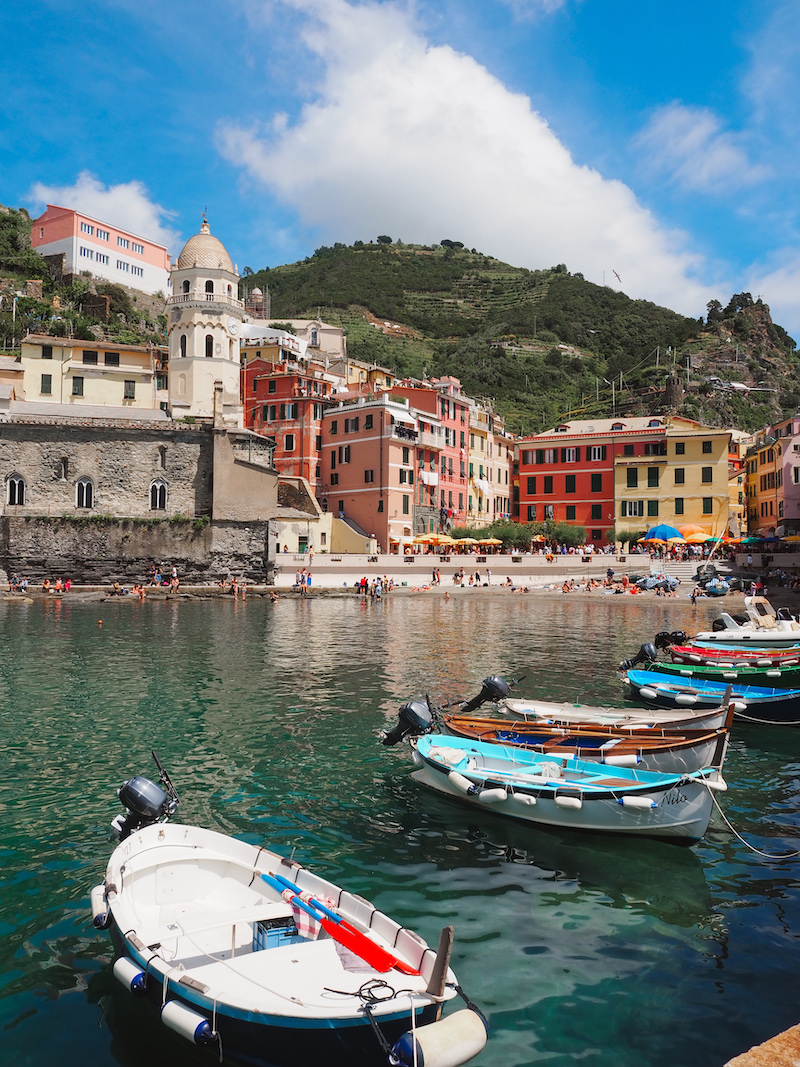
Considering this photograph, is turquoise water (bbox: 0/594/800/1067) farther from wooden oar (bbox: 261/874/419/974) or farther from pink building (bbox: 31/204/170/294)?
pink building (bbox: 31/204/170/294)

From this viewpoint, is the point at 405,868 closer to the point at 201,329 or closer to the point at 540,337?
the point at 201,329

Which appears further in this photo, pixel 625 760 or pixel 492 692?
pixel 492 692

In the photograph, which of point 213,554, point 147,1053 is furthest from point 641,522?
point 147,1053

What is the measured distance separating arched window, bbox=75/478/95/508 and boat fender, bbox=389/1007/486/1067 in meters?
51.8

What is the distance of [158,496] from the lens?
53469 millimetres

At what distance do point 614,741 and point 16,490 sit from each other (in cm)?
4924

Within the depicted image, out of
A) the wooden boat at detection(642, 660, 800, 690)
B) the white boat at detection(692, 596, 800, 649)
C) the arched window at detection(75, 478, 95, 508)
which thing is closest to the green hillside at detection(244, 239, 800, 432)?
the arched window at detection(75, 478, 95, 508)

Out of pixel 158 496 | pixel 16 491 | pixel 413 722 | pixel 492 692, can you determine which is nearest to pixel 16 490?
pixel 16 491

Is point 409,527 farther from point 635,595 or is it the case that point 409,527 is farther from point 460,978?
point 460,978

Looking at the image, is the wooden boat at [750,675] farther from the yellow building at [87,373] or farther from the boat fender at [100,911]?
the yellow building at [87,373]

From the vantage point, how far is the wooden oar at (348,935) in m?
5.79

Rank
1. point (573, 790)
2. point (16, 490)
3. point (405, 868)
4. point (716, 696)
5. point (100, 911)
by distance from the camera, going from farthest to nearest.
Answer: point (16, 490), point (716, 696), point (573, 790), point (405, 868), point (100, 911)

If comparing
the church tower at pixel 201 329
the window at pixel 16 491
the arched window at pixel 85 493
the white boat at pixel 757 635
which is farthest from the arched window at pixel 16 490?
the white boat at pixel 757 635

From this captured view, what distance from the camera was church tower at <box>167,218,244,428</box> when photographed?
60.8 metres
